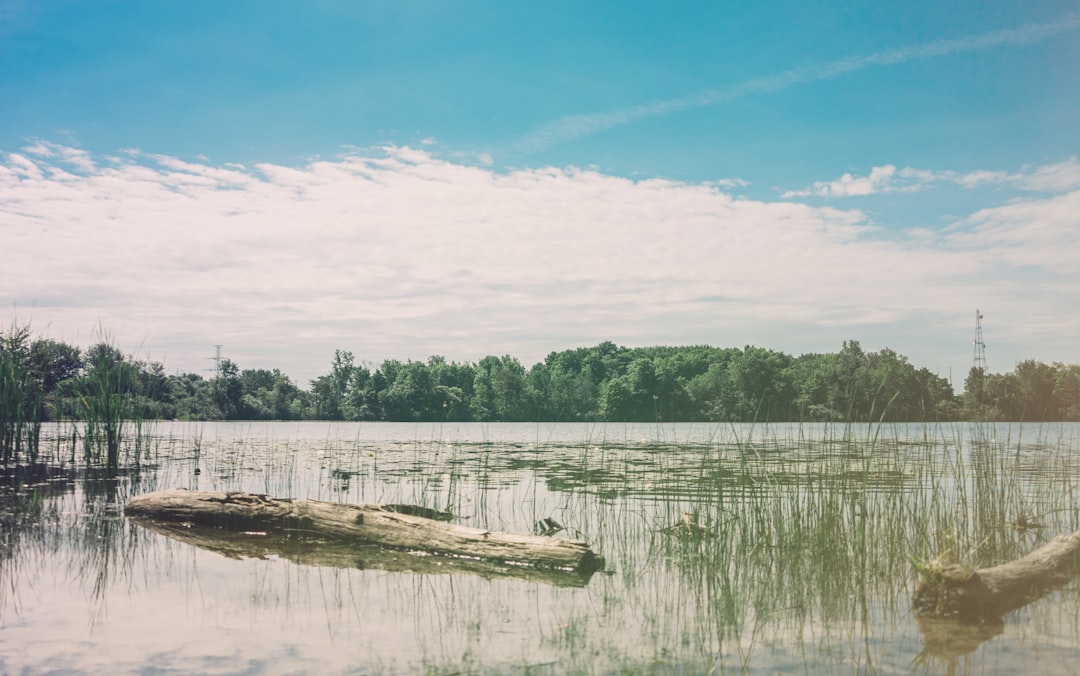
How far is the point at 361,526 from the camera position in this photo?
8523 mm

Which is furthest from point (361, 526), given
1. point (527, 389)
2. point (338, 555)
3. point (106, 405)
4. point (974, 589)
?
point (527, 389)

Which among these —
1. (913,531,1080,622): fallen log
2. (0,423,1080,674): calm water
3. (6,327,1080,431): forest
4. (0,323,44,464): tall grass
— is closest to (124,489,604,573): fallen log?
(0,423,1080,674): calm water

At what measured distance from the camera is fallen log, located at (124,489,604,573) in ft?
23.5

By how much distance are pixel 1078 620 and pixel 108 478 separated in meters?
15.1

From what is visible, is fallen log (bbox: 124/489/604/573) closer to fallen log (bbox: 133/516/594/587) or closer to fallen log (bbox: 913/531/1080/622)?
fallen log (bbox: 133/516/594/587)

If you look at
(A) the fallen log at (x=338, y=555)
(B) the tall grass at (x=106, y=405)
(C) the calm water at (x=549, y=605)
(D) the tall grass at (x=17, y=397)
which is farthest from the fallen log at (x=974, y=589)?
(D) the tall grass at (x=17, y=397)

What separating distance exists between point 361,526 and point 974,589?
6181mm

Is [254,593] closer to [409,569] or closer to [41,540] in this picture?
[409,569]

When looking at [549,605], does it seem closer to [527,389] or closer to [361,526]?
[361,526]

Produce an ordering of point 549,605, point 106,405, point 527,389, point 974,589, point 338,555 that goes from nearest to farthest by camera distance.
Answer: point 974,589, point 549,605, point 338,555, point 106,405, point 527,389

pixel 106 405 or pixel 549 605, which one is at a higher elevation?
pixel 106 405

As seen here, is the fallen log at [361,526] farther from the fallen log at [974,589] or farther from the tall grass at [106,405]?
the tall grass at [106,405]

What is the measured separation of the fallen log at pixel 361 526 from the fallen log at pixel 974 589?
9.47 feet

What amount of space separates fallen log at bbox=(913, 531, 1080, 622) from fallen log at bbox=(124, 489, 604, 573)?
114 inches
